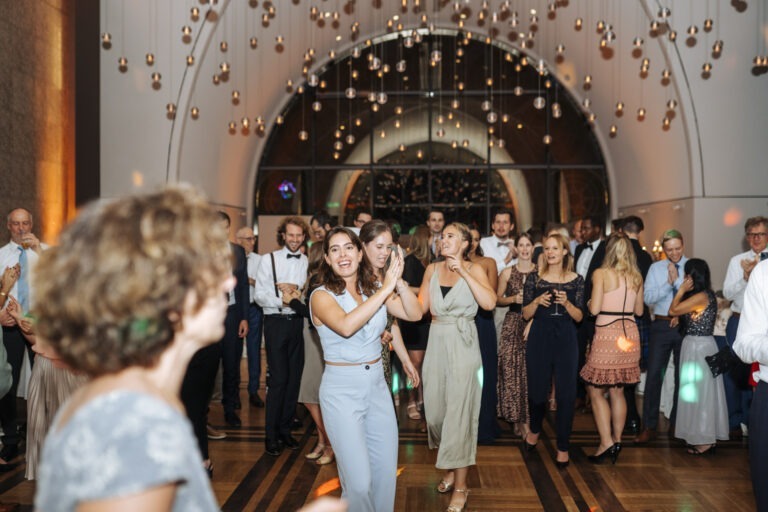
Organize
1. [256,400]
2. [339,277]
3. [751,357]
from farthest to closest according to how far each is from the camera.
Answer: [256,400]
[339,277]
[751,357]

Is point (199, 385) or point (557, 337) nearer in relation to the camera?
point (199, 385)

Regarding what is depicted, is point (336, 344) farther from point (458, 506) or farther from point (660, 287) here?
point (660, 287)

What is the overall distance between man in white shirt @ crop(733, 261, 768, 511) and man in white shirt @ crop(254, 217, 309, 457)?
315 cm

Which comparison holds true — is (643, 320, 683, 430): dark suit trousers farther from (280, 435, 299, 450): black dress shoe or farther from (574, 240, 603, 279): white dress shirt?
(280, 435, 299, 450): black dress shoe

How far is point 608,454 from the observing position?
4.95 metres

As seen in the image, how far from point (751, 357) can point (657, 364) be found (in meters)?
3.47

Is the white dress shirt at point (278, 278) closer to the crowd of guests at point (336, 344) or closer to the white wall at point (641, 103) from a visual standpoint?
the crowd of guests at point (336, 344)

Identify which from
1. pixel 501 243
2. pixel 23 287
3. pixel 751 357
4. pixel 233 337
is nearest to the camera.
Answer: pixel 751 357

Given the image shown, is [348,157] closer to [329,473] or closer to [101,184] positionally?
[101,184]

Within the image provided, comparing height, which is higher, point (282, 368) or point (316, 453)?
point (282, 368)

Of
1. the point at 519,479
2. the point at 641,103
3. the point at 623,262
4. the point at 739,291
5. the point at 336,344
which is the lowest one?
the point at 519,479

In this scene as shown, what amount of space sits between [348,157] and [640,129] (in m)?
4.94

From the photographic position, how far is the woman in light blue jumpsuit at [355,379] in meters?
2.82

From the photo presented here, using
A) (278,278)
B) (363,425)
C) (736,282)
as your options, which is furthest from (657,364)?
(363,425)
